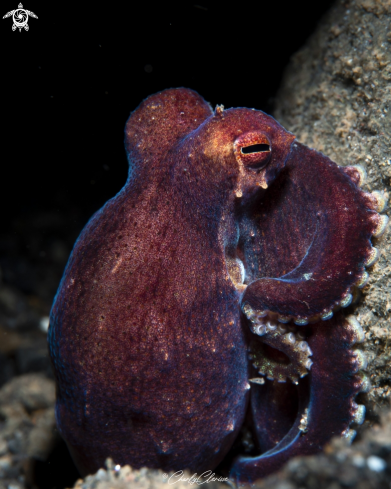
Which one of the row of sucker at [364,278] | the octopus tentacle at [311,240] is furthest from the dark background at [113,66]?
the row of sucker at [364,278]

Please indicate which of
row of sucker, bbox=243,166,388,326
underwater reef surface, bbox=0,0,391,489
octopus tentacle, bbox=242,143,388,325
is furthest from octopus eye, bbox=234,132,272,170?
underwater reef surface, bbox=0,0,391,489

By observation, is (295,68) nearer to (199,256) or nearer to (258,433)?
(199,256)

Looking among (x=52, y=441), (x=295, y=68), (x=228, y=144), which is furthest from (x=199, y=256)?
(x=52, y=441)

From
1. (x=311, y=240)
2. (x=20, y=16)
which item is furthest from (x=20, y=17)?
(x=311, y=240)

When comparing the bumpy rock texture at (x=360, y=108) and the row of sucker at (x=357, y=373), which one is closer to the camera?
the row of sucker at (x=357, y=373)

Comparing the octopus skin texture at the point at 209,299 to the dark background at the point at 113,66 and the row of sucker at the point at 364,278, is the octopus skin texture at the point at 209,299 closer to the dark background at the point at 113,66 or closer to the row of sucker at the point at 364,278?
the row of sucker at the point at 364,278

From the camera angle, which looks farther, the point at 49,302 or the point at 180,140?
the point at 49,302
